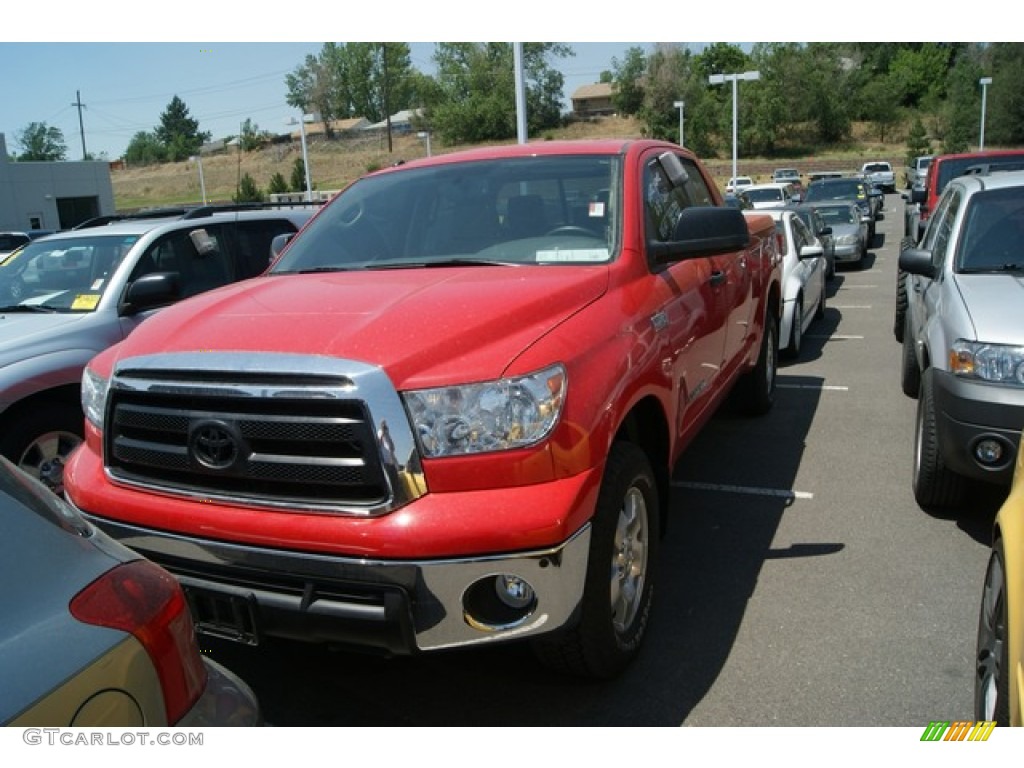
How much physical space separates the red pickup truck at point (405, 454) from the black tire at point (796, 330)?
19.0ft

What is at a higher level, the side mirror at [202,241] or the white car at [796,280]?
the side mirror at [202,241]

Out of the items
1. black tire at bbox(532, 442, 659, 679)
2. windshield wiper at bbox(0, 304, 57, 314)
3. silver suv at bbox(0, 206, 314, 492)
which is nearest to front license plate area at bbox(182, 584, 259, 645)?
black tire at bbox(532, 442, 659, 679)

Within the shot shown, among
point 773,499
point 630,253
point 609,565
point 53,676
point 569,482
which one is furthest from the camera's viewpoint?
point 773,499

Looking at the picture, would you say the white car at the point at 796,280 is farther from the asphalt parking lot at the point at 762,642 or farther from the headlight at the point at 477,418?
the headlight at the point at 477,418

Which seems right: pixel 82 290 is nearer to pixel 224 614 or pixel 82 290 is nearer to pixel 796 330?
pixel 224 614

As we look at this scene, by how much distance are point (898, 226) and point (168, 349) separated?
30031 millimetres

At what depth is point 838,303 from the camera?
13.4 m

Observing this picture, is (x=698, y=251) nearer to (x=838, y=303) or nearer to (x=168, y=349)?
(x=168, y=349)

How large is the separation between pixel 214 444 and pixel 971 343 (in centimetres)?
346

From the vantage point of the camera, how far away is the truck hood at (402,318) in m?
2.71

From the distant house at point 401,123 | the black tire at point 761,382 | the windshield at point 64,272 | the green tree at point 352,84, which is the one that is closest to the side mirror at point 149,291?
the windshield at point 64,272

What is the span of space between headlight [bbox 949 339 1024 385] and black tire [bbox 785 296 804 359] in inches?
191

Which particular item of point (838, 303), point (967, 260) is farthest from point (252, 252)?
point (838, 303)

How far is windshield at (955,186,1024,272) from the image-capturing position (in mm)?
5152
